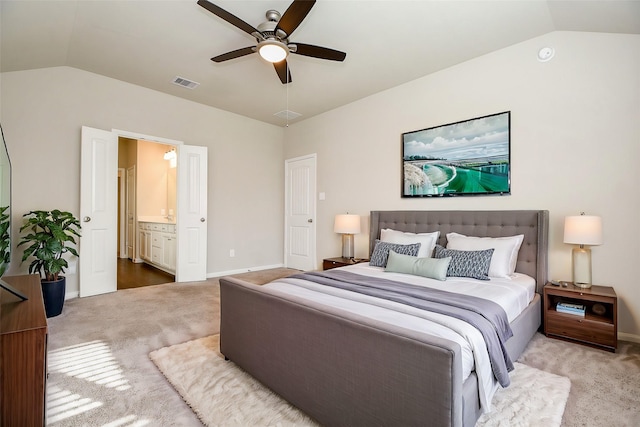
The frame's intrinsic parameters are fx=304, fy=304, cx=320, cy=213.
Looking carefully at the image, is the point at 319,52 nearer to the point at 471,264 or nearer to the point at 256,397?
the point at 471,264

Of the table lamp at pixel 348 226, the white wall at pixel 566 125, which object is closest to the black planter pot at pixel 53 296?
the table lamp at pixel 348 226

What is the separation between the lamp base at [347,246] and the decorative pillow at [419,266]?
1478 millimetres

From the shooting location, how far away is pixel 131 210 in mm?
7082

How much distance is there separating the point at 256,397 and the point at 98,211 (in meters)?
3.47

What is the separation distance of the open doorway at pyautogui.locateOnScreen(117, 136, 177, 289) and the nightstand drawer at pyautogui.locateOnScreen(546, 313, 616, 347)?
224 inches

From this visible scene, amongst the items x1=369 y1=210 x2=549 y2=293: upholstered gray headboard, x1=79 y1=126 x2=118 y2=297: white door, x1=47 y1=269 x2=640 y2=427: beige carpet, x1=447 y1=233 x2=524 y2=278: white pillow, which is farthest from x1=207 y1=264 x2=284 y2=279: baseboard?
x1=447 y1=233 x2=524 y2=278: white pillow

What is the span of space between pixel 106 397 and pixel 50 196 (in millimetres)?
3007

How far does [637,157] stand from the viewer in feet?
8.34

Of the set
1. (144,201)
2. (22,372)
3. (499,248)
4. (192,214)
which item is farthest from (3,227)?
(144,201)

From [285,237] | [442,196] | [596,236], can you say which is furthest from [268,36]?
[285,237]

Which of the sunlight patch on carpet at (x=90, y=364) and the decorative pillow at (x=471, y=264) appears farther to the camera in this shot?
the decorative pillow at (x=471, y=264)

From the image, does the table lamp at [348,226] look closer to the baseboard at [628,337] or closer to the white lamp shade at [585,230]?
the white lamp shade at [585,230]

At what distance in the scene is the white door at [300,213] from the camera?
5414 millimetres

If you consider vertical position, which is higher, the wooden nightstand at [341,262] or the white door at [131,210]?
the white door at [131,210]
